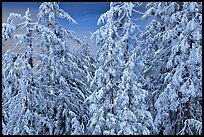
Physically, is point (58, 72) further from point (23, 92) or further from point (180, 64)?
point (180, 64)

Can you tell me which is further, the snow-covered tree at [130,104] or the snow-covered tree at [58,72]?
the snow-covered tree at [58,72]

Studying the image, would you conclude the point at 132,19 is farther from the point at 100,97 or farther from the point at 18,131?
the point at 18,131

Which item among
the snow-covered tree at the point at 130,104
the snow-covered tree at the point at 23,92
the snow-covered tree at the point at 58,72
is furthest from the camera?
the snow-covered tree at the point at 58,72

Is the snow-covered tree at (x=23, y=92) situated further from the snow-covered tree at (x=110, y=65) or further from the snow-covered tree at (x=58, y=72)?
the snow-covered tree at (x=110, y=65)

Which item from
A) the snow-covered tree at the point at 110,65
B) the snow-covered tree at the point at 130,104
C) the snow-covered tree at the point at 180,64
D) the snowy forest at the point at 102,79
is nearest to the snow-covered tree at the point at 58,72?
the snowy forest at the point at 102,79

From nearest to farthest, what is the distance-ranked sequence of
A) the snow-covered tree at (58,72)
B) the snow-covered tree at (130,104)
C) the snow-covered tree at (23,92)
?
the snow-covered tree at (130,104), the snow-covered tree at (23,92), the snow-covered tree at (58,72)

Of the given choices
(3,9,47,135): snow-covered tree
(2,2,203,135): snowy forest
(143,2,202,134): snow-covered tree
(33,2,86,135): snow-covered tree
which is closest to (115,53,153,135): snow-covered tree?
(2,2,203,135): snowy forest

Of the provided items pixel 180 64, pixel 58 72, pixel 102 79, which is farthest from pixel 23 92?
pixel 180 64

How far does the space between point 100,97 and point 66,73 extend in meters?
3.51

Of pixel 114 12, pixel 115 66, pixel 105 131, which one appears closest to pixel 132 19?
pixel 114 12

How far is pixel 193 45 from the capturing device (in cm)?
1439

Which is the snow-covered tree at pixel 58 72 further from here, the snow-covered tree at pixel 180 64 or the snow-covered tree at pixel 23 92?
the snow-covered tree at pixel 180 64

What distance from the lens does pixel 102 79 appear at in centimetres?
1429

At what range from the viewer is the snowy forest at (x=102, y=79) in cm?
1407
